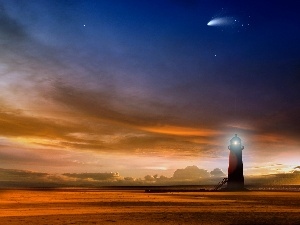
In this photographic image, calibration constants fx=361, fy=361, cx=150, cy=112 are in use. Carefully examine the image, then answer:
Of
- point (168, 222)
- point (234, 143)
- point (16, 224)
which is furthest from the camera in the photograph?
point (234, 143)

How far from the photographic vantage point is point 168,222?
19188mm

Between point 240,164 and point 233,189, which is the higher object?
point 240,164

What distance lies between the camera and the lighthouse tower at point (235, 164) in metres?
55.2

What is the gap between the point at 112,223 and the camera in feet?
60.8

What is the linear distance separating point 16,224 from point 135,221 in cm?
605

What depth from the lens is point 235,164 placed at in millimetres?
55781

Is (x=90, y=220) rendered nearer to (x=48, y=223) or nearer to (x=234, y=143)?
(x=48, y=223)

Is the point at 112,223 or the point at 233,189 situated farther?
the point at 233,189

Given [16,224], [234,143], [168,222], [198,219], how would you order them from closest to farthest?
[16,224], [168,222], [198,219], [234,143]

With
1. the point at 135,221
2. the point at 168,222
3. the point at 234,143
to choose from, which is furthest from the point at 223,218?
the point at 234,143

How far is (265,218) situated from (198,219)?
396 centimetres

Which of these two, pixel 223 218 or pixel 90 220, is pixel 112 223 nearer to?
pixel 90 220

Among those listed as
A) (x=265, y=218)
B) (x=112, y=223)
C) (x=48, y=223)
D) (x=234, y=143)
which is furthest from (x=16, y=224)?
(x=234, y=143)

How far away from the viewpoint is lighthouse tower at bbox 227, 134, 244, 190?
55.2 m
